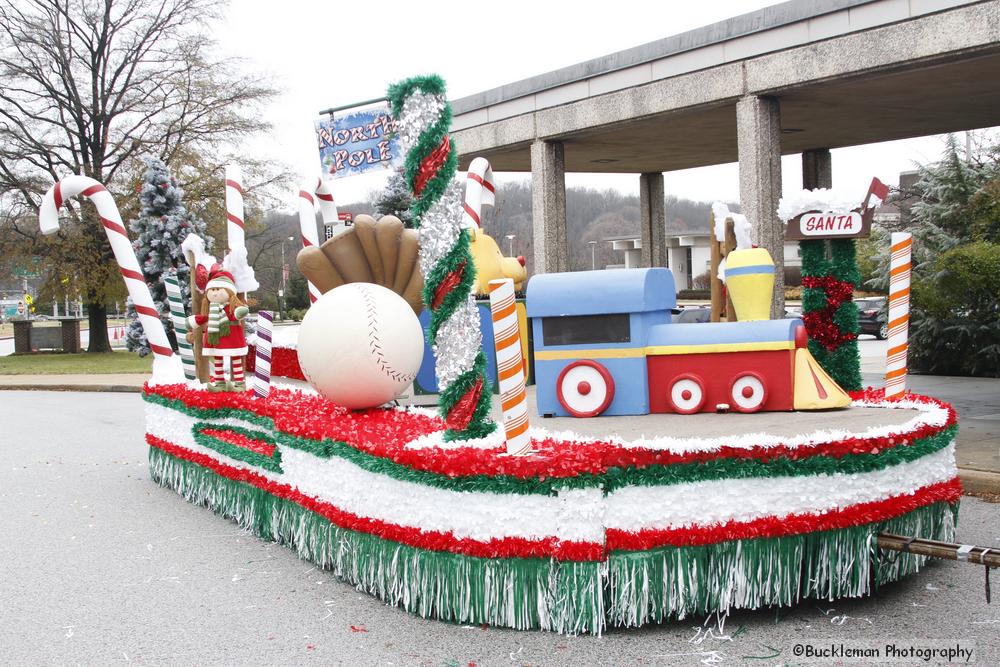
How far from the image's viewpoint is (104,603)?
5.77m

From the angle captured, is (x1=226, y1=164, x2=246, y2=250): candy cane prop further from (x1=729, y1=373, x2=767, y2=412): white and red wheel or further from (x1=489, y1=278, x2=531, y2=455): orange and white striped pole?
(x1=729, y1=373, x2=767, y2=412): white and red wheel

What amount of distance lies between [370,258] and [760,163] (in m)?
8.28

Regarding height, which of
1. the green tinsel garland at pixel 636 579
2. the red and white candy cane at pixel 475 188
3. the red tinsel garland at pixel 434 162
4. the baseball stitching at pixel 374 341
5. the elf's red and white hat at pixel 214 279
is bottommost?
the green tinsel garland at pixel 636 579

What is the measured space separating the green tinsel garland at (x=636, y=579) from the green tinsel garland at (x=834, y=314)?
221cm

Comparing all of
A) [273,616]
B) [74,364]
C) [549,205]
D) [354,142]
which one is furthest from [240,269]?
[74,364]

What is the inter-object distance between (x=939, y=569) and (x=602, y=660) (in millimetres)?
2718

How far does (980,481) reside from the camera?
26.0 ft

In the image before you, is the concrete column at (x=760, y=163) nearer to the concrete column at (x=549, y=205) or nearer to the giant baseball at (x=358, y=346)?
the concrete column at (x=549, y=205)

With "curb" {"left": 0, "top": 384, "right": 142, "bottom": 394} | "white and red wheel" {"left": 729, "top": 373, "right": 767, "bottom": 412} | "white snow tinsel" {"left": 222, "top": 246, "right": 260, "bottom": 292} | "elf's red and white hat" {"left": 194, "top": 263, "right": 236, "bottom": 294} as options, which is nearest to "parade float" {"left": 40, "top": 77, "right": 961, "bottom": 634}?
"white and red wheel" {"left": 729, "top": 373, "right": 767, "bottom": 412}

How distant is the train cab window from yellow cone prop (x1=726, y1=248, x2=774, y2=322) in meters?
1.37

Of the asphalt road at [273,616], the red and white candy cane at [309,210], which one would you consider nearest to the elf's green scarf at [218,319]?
the red and white candy cane at [309,210]

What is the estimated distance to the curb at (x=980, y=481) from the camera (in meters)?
7.83

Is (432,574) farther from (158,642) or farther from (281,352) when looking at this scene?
(281,352)

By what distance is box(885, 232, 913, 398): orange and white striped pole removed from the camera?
6.98 metres
